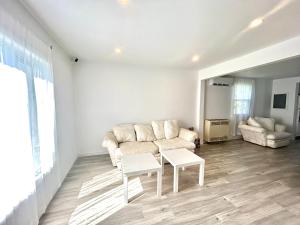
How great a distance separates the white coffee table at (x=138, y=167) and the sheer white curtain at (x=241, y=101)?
4.25m

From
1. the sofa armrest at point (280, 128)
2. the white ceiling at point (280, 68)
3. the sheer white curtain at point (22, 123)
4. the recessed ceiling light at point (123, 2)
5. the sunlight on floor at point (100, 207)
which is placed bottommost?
the sunlight on floor at point (100, 207)

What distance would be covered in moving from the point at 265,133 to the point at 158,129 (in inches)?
133

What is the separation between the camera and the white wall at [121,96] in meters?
3.66

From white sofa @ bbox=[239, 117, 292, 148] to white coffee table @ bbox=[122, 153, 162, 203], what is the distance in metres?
4.02

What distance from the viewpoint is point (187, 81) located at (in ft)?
14.7

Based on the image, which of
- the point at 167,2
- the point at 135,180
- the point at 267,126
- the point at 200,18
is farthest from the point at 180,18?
the point at 267,126

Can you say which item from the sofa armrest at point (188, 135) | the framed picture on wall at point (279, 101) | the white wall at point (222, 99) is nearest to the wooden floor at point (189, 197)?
the sofa armrest at point (188, 135)

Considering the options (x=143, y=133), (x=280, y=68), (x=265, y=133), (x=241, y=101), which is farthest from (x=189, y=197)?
(x=241, y=101)

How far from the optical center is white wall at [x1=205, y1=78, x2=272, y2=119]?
16.2ft

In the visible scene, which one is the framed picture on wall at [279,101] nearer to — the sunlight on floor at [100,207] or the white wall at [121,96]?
the white wall at [121,96]

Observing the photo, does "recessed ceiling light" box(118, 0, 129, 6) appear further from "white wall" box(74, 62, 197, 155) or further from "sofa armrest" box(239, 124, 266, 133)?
"sofa armrest" box(239, 124, 266, 133)

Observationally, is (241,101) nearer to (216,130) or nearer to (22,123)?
(216,130)

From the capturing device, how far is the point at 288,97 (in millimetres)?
5430

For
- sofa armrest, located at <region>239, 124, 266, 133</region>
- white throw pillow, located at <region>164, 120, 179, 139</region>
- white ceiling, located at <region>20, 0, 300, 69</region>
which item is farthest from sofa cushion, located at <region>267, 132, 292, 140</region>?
white ceiling, located at <region>20, 0, 300, 69</region>
